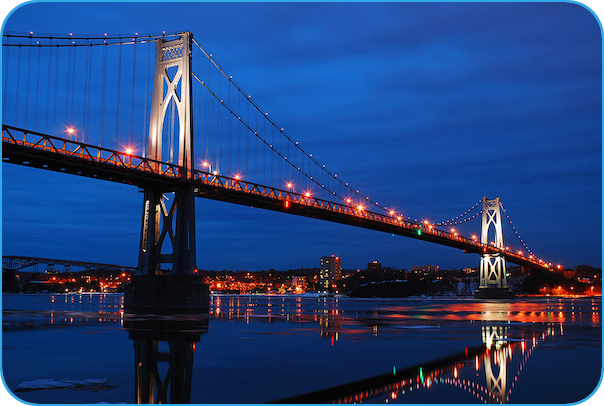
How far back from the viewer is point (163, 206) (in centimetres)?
4584

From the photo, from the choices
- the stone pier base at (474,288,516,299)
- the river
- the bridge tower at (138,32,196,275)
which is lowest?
the stone pier base at (474,288,516,299)

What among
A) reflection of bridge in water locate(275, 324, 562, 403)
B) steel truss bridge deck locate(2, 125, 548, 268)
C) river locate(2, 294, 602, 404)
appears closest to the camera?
reflection of bridge in water locate(275, 324, 562, 403)

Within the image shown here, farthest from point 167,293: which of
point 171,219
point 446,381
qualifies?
point 446,381

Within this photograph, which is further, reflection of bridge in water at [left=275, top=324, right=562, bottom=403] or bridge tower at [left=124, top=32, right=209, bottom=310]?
bridge tower at [left=124, top=32, right=209, bottom=310]

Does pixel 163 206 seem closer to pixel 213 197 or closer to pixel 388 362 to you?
pixel 213 197

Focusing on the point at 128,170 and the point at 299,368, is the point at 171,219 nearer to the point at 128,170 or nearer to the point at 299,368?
the point at 128,170

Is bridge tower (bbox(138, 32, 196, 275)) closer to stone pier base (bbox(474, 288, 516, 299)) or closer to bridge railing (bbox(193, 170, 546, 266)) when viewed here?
A: bridge railing (bbox(193, 170, 546, 266))

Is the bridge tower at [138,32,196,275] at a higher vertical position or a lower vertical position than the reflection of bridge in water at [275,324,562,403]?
higher

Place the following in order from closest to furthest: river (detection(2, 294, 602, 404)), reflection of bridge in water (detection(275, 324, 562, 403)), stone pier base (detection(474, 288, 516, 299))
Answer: reflection of bridge in water (detection(275, 324, 562, 403)) → river (detection(2, 294, 602, 404)) → stone pier base (detection(474, 288, 516, 299))

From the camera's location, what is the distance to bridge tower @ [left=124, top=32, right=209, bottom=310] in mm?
42781

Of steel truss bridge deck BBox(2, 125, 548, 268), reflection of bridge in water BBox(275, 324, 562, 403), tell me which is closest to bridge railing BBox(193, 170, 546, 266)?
steel truss bridge deck BBox(2, 125, 548, 268)

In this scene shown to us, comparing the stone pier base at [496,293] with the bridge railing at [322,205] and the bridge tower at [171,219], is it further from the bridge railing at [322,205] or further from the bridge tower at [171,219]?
the bridge tower at [171,219]

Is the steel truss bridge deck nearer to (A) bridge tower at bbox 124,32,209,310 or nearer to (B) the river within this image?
(A) bridge tower at bbox 124,32,209,310

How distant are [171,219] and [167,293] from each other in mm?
6180
